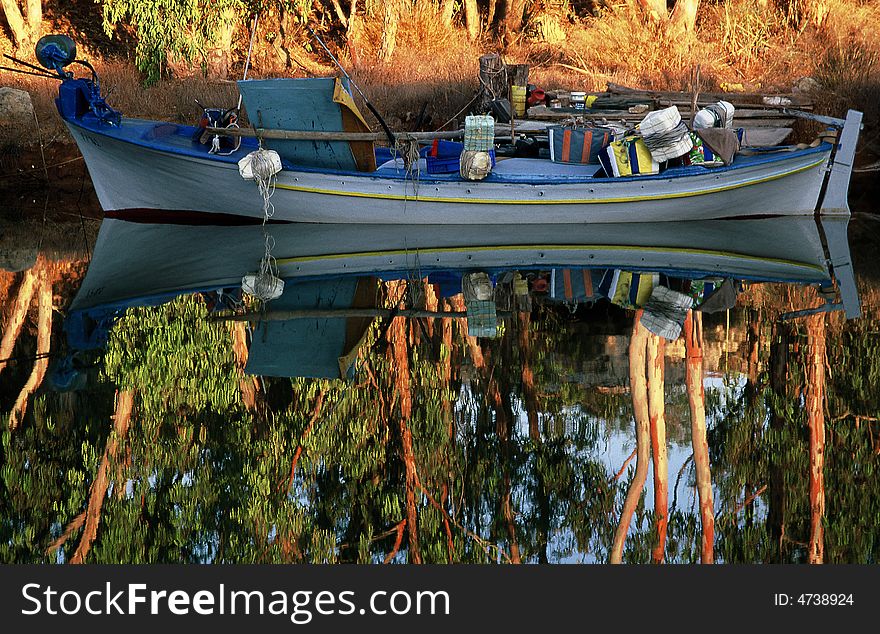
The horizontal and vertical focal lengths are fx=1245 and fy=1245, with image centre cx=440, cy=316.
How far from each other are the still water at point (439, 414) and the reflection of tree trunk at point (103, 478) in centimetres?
2

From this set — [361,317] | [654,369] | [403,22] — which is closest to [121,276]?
[361,317]

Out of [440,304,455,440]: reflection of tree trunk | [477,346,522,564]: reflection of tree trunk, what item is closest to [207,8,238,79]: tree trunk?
[440,304,455,440]: reflection of tree trunk

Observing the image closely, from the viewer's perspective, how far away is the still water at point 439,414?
19.8 feet

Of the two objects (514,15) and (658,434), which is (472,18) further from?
(658,434)

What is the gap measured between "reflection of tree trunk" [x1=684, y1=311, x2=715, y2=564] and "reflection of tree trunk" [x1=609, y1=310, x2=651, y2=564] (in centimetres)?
29

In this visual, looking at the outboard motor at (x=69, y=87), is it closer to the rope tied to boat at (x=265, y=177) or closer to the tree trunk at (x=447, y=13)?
the rope tied to boat at (x=265, y=177)

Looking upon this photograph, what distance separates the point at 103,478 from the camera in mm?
6656

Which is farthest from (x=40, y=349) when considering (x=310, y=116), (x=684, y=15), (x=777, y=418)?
(x=684, y=15)

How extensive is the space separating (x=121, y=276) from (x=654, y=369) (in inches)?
253

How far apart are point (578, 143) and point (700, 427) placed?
373 inches

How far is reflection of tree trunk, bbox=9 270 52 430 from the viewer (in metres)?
7.88

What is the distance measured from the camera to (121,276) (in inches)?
511

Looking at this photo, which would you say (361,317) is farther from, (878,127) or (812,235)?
(878,127)

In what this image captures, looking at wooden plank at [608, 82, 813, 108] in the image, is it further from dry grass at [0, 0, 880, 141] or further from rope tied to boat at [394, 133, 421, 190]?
rope tied to boat at [394, 133, 421, 190]
